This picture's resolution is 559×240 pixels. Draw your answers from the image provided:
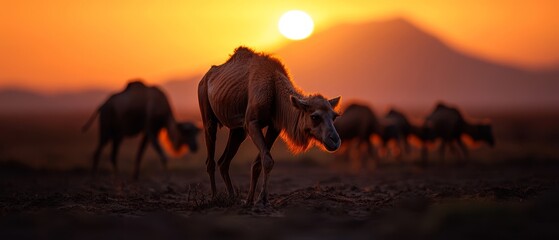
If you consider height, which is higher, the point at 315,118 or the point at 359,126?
the point at 359,126

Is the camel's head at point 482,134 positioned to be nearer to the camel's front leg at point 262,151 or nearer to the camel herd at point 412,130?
the camel herd at point 412,130

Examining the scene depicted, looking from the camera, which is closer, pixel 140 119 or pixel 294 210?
pixel 294 210

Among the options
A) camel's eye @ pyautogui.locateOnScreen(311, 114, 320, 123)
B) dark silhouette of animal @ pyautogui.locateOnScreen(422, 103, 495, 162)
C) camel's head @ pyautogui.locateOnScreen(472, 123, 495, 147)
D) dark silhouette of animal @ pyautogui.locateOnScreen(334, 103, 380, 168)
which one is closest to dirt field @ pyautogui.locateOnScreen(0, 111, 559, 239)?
camel's eye @ pyautogui.locateOnScreen(311, 114, 320, 123)

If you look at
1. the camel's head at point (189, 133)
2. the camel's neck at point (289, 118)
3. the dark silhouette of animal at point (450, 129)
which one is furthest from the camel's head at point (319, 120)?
the dark silhouette of animal at point (450, 129)

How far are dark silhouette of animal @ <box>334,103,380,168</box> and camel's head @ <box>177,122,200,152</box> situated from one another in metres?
5.73

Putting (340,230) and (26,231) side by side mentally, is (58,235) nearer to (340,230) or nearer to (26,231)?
(26,231)

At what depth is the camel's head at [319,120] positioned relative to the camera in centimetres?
937

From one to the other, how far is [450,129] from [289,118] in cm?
1454

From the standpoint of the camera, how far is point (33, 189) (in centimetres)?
1451

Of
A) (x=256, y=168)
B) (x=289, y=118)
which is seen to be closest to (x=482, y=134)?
(x=256, y=168)

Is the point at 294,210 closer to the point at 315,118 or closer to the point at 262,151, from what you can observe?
the point at 262,151

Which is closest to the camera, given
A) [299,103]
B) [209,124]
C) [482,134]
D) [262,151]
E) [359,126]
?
[299,103]

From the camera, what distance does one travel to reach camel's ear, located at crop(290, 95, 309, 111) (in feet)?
31.2

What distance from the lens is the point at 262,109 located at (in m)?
10.0
